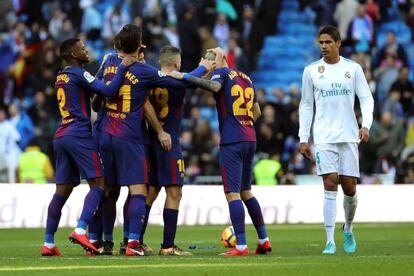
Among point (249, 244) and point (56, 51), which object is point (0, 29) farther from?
point (249, 244)

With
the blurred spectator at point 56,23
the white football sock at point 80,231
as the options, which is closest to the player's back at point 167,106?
the white football sock at point 80,231

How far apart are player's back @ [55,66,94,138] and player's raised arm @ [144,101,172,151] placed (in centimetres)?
67

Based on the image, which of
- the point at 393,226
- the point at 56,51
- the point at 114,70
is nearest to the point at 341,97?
the point at 114,70

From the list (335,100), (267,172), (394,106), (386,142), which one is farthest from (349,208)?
(394,106)

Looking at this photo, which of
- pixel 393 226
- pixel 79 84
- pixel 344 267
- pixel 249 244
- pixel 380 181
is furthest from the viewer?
pixel 380 181

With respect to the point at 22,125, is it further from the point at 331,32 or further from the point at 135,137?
the point at 331,32

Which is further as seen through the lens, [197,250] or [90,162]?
[197,250]

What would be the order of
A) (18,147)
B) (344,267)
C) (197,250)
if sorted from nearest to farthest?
(344,267), (197,250), (18,147)

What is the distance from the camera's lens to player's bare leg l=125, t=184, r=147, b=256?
14125mm

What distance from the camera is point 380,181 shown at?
26.6 m

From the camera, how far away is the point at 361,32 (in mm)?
30656

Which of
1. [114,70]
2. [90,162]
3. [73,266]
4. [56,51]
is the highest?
[56,51]

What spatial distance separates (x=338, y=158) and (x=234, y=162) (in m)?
1.16

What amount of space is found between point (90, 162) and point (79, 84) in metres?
0.86
